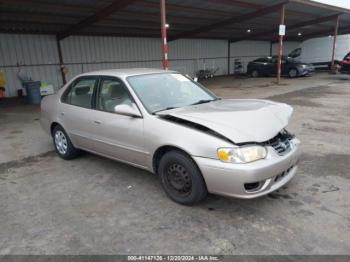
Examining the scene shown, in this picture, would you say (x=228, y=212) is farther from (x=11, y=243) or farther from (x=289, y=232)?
(x=11, y=243)

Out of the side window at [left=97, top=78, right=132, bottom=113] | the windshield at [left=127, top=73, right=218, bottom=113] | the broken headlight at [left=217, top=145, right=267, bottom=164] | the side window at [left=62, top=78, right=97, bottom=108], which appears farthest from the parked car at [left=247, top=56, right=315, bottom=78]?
the broken headlight at [left=217, top=145, right=267, bottom=164]

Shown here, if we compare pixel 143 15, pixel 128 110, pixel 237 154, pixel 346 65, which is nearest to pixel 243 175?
pixel 237 154

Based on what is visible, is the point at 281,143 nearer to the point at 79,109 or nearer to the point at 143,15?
the point at 79,109

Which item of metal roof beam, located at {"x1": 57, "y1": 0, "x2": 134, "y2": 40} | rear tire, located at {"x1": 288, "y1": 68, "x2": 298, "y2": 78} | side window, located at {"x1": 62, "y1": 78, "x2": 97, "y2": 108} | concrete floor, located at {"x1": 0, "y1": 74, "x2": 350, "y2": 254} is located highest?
metal roof beam, located at {"x1": 57, "y1": 0, "x2": 134, "y2": 40}

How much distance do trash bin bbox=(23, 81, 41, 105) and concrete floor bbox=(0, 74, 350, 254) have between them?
25.9ft

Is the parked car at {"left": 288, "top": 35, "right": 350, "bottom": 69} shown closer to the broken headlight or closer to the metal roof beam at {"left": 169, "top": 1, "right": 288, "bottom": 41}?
the metal roof beam at {"left": 169, "top": 1, "right": 288, "bottom": 41}

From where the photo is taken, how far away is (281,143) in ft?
10.1

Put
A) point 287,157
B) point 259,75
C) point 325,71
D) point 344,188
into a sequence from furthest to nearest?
1. point 325,71
2. point 259,75
3. point 344,188
4. point 287,157

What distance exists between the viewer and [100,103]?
3998 millimetres

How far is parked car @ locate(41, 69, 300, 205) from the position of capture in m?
2.74

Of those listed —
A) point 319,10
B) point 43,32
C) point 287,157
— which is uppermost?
point 319,10

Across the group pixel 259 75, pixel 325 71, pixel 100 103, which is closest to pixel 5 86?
pixel 100 103

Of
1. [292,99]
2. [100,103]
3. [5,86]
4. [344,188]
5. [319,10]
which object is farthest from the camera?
[319,10]

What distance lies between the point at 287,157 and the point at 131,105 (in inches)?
75.9
